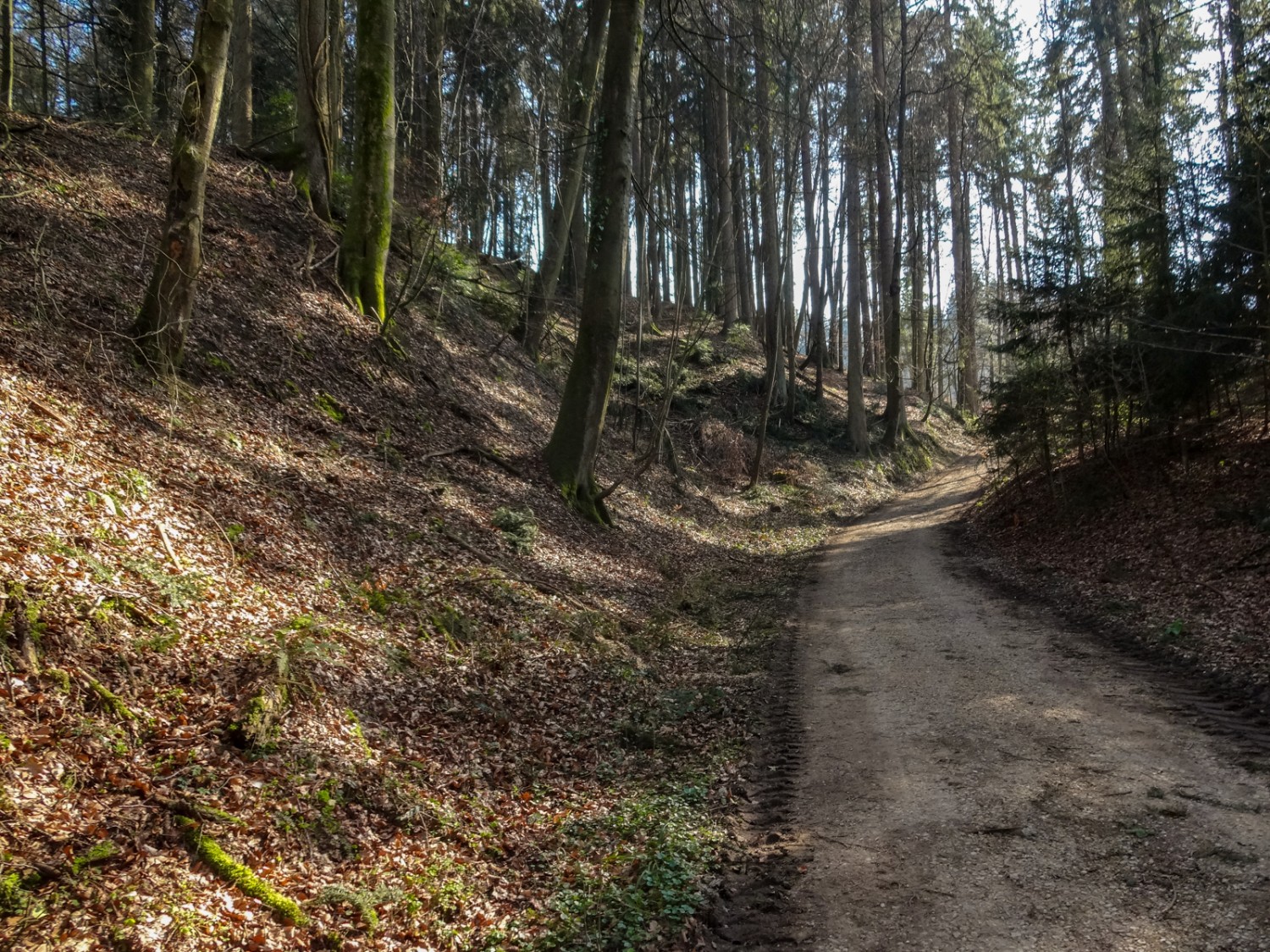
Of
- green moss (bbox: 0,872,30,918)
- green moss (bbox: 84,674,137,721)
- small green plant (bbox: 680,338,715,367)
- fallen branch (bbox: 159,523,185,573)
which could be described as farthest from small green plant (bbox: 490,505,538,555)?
small green plant (bbox: 680,338,715,367)

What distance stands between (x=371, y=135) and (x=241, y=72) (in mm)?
7687

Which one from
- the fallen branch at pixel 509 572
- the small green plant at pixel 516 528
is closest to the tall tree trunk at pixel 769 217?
the small green plant at pixel 516 528

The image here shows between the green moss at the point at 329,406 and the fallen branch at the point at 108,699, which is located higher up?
A: the green moss at the point at 329,406

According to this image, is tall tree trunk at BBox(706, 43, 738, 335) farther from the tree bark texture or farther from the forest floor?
the forest floor

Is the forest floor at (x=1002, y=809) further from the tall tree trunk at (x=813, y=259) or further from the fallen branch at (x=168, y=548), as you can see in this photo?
the tall tree trunk at (x=813, y=259)

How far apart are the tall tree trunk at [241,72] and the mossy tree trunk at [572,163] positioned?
724cm

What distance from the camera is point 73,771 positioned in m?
4.35

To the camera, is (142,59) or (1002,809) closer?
(1002,809)

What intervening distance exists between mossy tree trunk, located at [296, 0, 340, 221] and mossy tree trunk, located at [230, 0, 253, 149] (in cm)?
291

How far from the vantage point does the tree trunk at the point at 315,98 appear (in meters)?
14.2

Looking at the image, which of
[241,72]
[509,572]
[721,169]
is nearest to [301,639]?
[509,572]

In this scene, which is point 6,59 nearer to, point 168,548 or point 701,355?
point 168,548

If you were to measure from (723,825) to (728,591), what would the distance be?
8.28 m

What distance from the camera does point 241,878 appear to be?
164 inches
